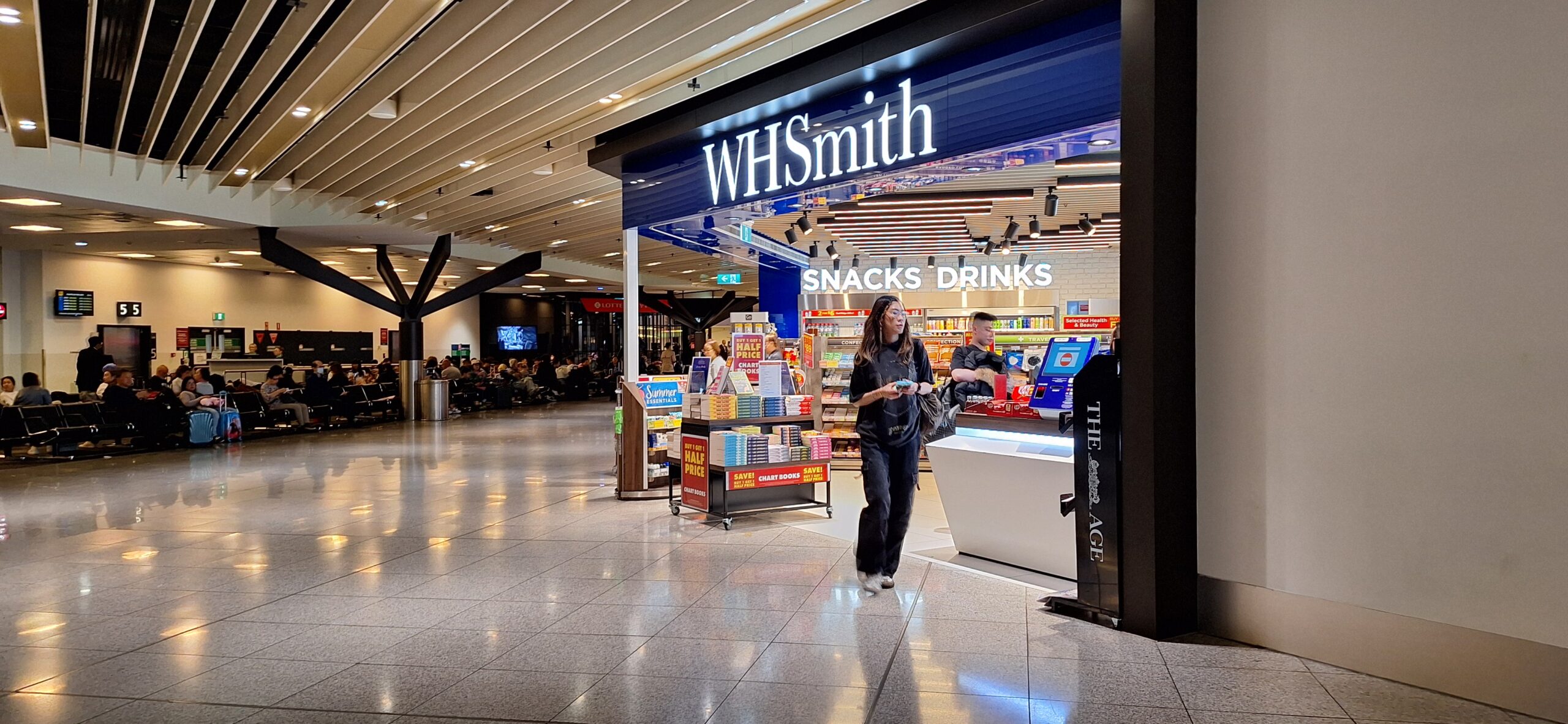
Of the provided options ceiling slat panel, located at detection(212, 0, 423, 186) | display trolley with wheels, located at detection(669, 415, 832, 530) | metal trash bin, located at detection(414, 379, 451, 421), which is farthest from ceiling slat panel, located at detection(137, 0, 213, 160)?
metal trash bin, located at detection(414, 379, 451, 421)

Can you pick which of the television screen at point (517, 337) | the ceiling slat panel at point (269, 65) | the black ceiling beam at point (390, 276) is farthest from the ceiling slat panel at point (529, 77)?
the television screen at point (517, 337)

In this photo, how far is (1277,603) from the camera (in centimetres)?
381

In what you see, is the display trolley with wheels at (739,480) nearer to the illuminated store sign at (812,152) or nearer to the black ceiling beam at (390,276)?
the illuminated store sign at (812,152)

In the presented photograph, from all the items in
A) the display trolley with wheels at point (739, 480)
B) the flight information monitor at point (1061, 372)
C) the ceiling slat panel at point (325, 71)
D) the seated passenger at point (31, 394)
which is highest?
the ceiling slat panel at point (325, 71)

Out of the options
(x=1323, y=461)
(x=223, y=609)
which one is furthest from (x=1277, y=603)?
(x=223, y=609)

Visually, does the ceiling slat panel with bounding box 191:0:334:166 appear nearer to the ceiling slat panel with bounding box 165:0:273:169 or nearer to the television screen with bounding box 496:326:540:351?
the ceiling slat panel with bounding box 165:0:273:169

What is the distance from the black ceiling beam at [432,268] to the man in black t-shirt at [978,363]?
11632 mm

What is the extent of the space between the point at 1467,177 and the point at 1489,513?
1.17 metres

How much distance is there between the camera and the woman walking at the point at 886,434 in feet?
16.0

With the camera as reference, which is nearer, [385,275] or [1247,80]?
[1247,80]

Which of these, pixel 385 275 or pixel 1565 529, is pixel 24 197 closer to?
pixel 385 275

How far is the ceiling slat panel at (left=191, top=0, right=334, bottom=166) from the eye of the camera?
233 inches

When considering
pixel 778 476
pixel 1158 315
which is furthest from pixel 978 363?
pixel 1158 315

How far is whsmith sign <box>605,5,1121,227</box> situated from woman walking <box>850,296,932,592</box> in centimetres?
134
